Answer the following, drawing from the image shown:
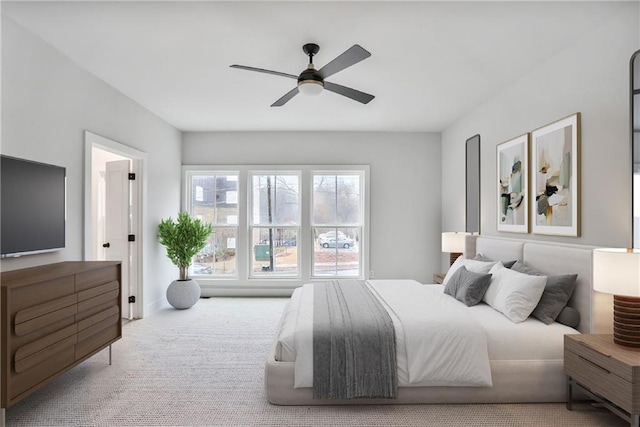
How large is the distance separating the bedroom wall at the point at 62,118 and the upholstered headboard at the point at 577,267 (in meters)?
4.07

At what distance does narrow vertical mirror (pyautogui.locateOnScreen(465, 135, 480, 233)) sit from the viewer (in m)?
4.58

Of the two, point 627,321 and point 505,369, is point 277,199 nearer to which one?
point 505,369

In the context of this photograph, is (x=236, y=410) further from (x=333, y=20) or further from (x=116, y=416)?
(x=333, y=20)

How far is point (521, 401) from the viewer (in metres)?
2.53

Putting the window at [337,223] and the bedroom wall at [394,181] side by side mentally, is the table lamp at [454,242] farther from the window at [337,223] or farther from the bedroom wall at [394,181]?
the window at [337,223]

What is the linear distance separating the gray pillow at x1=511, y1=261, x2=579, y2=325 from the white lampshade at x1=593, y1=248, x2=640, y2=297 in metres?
0.50

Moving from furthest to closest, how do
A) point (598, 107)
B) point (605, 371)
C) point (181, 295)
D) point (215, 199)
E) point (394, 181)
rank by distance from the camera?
point (215, 199) < point (394, 181) < point (181, 295) < point (598, 107) < point (605, 371)

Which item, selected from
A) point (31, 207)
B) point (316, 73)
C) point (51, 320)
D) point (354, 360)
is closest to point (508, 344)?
point (354, 360)

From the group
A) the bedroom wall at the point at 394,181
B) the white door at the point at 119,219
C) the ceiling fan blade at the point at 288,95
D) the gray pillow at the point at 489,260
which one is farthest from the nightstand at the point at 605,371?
the white door at the point at 119,219

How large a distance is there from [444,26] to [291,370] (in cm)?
269

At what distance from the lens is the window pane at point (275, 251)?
6.04m

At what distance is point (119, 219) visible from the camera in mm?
4676

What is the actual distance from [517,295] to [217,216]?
4.63m

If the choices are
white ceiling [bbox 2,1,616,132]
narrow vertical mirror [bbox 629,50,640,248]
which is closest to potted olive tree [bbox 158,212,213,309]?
white ceiling [bbox 2,1,616,132]
